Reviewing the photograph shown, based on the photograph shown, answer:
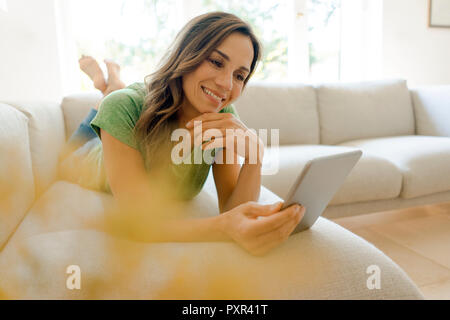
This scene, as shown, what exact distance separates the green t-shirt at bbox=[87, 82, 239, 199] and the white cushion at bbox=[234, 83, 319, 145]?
0.92 meters

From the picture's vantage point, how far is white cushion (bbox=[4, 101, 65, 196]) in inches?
46.6

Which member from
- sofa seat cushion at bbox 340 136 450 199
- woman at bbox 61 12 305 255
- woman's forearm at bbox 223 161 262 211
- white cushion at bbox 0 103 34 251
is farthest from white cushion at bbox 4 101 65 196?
sofa seat cushion at bbox 340 136 450 199

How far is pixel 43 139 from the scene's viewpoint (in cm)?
125

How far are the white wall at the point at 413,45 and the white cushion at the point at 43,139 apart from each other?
9.56ft

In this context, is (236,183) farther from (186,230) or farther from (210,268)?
(210,268)

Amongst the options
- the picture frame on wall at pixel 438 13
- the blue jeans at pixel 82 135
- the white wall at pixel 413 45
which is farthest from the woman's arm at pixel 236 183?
the picture frame on wall at pixel 438 13

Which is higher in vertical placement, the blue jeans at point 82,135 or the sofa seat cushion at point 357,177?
the blue jeans at point 82,135

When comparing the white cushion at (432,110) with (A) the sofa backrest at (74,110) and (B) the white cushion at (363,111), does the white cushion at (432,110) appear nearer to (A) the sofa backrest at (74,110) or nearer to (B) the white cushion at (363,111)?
(B) the white cushion at (363,111)

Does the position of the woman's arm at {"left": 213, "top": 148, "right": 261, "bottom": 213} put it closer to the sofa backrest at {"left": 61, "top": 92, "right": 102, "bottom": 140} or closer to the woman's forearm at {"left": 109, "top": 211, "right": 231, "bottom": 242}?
the woman's forearm at {"left": 109, "top": 211, "right": 231, "bottom": 242}

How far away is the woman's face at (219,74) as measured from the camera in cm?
92

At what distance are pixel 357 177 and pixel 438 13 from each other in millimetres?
2625

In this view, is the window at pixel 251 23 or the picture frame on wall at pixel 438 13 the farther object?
the picture frame on wall at pixel 438 13

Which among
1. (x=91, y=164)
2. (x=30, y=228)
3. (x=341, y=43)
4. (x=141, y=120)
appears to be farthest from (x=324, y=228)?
(x=341, y=43)
